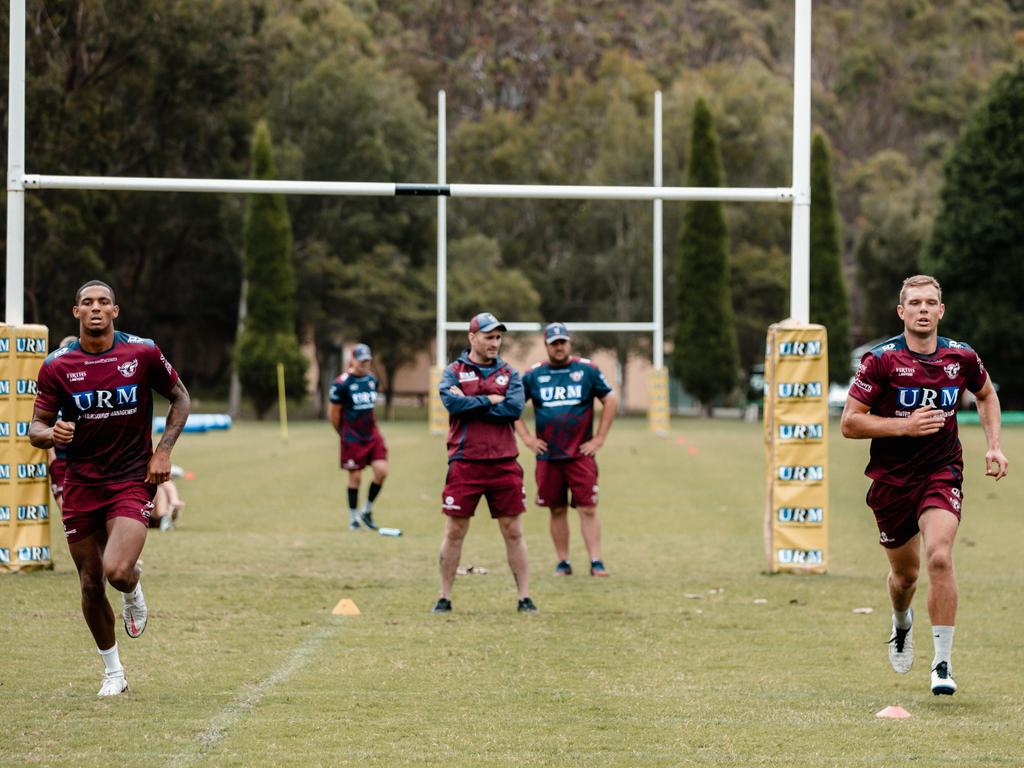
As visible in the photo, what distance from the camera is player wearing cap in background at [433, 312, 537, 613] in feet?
A: 35.6

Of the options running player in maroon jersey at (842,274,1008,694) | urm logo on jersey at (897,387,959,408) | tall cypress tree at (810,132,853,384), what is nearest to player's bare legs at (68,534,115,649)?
running player in maroon jersey at (842,274,1008,694)

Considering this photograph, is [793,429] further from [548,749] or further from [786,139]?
[786,139]

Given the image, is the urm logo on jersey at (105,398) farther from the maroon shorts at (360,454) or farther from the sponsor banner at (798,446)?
the maroon shorts at (360,454)

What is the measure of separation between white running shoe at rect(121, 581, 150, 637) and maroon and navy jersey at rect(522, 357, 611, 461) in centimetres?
523

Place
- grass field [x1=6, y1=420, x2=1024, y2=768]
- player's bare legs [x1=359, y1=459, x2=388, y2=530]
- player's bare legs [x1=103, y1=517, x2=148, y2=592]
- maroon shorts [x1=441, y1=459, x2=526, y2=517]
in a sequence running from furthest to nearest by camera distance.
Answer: player's bare legs [x1=359, y1=459, x2=388, y2=530] → maroon shorts [x1=441, y1=459, x2=526, y2=517] → player's bare legs [x1=103, y1=517, x2=148, y2=592] → grass field [x1=6, y1=420, x2=1024, y2=768]

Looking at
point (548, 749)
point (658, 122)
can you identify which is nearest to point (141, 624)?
point (548, 749)

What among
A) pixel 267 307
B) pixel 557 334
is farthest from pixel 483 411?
pixel 267 307

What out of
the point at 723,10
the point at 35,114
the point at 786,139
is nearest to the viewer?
the point at 35,114

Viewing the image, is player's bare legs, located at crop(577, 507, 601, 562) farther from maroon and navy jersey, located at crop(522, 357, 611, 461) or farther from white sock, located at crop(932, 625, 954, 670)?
white sock, located at crop(932, 625, 954, 670)

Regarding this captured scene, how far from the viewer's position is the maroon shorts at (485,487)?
35.7 feet

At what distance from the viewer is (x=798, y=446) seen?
42.7ft

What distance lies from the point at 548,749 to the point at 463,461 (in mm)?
4450

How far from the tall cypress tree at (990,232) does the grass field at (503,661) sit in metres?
40.0

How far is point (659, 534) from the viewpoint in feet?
55.8
